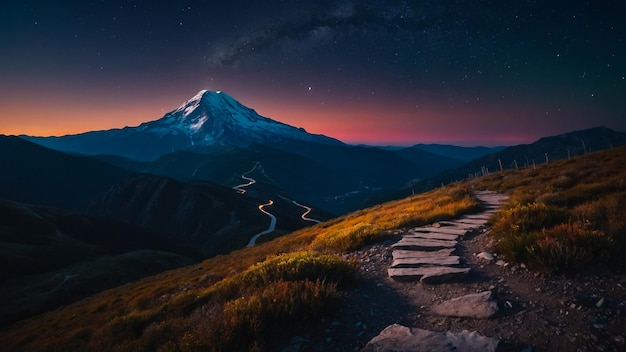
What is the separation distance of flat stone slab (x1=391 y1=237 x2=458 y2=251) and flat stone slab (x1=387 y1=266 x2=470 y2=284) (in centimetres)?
173

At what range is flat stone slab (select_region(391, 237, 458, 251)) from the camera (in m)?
8.70

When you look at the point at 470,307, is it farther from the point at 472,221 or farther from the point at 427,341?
the point at 472,221

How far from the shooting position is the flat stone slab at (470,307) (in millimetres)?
4879

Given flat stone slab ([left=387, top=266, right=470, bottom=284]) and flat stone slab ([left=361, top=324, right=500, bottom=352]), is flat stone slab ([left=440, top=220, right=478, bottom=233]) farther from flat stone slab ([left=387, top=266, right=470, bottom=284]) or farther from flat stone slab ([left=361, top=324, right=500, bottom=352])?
flat stone slab ([left=361, top=324, right=500, bottom=352])

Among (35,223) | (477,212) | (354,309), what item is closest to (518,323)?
(354,309)

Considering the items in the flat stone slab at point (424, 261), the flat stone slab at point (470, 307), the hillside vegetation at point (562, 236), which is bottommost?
the flat stone slab at point (470, 307)

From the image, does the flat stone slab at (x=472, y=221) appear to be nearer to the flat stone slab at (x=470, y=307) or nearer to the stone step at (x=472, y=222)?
the stone step at (x=472, y=222)

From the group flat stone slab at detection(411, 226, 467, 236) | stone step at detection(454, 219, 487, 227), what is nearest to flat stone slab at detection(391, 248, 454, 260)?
flat stone slab at detection(411, 226, 467, 236)

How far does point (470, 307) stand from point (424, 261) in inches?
96.6

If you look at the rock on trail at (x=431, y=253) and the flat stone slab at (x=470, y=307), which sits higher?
the rock on trail at (x=431, y=253)

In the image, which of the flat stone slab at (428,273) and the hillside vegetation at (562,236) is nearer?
the hillside vegetation at (562,236)

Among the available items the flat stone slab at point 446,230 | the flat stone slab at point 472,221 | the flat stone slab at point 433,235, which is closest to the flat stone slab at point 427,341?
the flat stone slab at point 433,235

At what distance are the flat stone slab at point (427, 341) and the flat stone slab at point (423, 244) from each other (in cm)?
450

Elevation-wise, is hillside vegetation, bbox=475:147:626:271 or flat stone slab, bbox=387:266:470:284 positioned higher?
hillside vegetation, bbox=475:147:626:271
